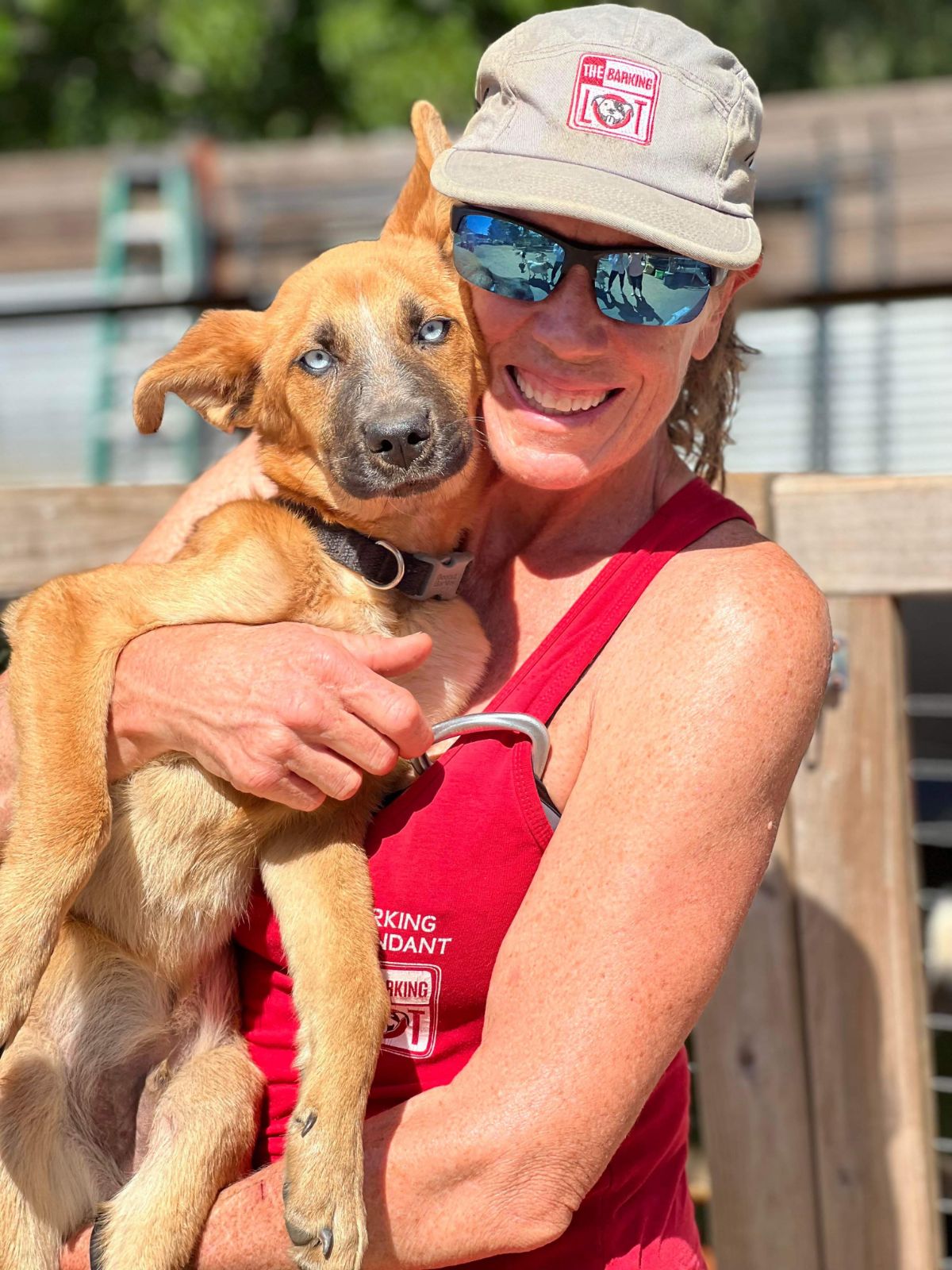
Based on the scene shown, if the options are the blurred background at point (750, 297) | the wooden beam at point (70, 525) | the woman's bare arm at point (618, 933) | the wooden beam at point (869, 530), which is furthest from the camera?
the wooden beam at point (70, 525)

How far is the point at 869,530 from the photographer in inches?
109

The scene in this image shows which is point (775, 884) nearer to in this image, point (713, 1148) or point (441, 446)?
point (713, 1148)

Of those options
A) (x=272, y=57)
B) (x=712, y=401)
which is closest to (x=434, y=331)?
(x=712, y=401)

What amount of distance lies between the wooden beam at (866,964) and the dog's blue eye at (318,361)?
1162 mm

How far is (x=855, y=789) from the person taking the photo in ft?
9.18

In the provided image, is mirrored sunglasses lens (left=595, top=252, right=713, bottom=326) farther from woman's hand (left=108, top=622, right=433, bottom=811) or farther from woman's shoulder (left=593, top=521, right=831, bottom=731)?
woman's hand (left=108, top=622, right=433, bottom=811)

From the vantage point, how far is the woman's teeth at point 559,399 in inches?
81.7

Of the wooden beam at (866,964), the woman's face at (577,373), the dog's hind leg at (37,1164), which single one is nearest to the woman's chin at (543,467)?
the woman's face at (577,373)

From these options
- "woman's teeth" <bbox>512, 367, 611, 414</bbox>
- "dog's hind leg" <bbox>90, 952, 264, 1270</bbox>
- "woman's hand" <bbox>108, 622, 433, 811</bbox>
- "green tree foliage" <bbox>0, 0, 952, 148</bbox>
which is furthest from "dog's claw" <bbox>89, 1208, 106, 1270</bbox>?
"green tree foliage" <bbox>0, 0, 952, 148</bbox>

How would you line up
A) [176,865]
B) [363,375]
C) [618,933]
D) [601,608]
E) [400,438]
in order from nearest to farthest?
[618,933] → [601,608] → [176,865] → [400,438] → [363,375]

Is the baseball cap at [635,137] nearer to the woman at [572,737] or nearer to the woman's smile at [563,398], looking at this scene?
the woman at [572,737]

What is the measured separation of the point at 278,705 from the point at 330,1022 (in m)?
0.47

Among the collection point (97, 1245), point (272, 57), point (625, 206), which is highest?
point (625, 206)

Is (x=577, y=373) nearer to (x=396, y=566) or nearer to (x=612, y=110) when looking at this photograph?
(x=612, y=110)
